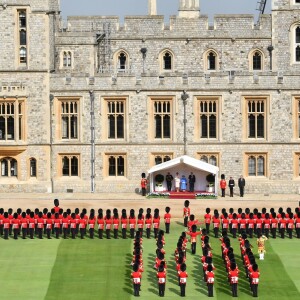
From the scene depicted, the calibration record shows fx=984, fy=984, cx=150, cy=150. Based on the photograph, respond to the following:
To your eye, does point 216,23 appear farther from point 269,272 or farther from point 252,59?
point 269,272

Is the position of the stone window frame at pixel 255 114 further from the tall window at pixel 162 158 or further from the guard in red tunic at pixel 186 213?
the guard in red tunic at pixel 186 213

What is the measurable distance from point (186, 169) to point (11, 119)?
31.8 feet

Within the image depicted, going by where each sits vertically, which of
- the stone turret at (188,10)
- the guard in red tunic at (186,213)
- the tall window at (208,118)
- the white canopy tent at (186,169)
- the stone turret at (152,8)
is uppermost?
the stone turret at (152,8)

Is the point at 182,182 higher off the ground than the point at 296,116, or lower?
lower

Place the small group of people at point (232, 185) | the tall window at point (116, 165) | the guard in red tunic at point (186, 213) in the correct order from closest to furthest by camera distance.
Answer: the guard in red tunic at point (186, 213)
the small group of people at point (232, 185)
the tall window at point (116, 165)

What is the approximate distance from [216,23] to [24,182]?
16.1 m

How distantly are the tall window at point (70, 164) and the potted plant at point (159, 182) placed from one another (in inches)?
176

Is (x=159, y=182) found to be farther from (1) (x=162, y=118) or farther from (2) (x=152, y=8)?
(2) (x=152, y=8)

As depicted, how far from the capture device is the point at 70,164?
5341cm

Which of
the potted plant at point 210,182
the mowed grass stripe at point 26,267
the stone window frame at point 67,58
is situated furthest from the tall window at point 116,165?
the mowed grass stripe at point 26,267

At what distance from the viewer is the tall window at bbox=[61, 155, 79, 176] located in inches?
2100

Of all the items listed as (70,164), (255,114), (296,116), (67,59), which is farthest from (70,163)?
(296,116)

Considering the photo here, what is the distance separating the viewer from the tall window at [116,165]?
53.2 metres

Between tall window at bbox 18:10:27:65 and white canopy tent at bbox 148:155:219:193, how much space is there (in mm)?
9184
